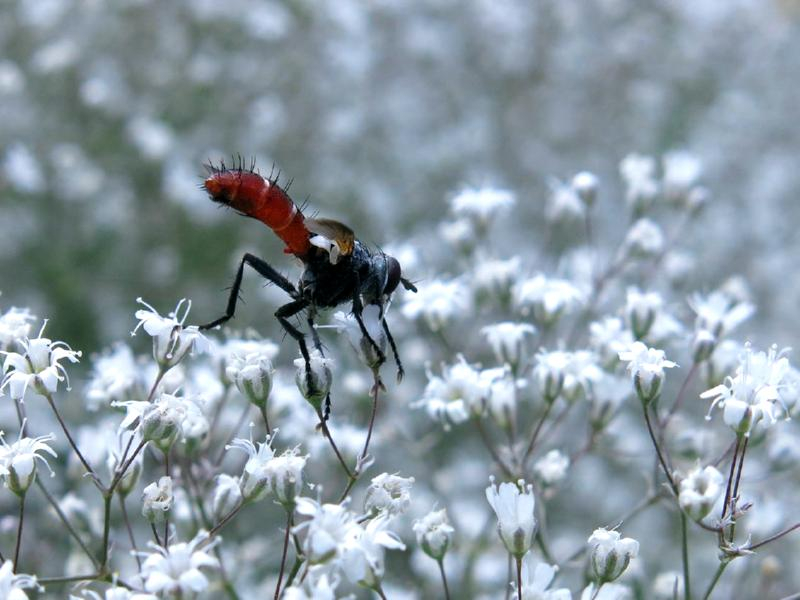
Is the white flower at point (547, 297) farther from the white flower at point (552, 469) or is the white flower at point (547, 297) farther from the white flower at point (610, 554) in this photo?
the white flower at point (610, 554)

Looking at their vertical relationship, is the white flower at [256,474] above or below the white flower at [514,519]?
above

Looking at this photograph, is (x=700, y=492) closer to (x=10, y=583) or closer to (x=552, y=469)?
(x=552, y=469)

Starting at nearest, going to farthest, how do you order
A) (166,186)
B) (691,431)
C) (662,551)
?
(691,431) → (662,551) → (166,186)

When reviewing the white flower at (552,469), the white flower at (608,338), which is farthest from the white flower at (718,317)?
the white flower at (552,469)

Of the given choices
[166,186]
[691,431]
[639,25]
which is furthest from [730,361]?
[639,25]

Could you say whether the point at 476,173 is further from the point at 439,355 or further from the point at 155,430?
the point at 155,430
